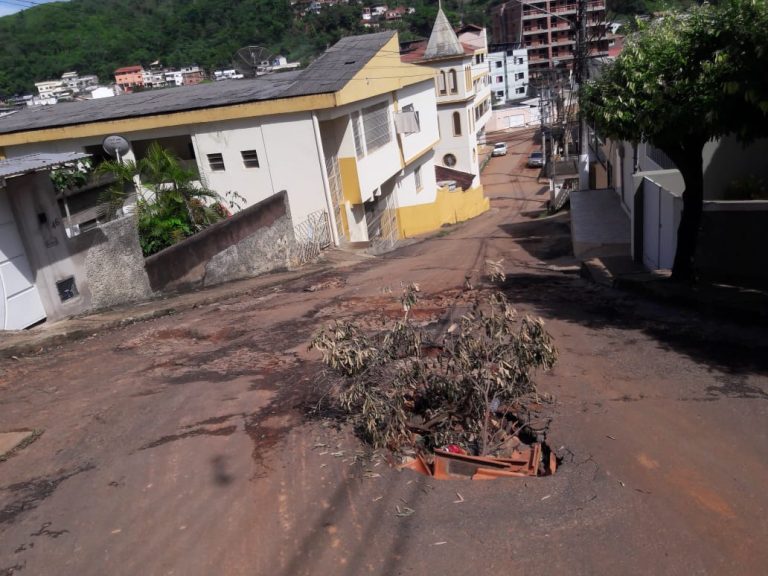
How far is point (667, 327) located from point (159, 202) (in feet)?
32.3

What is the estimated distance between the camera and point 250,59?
22469 mm

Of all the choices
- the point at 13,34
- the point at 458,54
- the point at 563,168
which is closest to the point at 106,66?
the point at 13,34

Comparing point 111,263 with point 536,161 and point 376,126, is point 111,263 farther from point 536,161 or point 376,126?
point 536,161

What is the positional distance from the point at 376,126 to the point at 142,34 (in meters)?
41.0

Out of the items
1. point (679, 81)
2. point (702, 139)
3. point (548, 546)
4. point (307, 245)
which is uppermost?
point (679, 81)

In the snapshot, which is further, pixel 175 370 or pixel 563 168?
pixel 563 168

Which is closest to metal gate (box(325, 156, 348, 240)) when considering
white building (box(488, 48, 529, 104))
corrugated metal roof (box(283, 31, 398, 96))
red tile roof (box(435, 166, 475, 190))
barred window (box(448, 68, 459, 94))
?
corrugated metal roof (box(283, 31, 398, 96))

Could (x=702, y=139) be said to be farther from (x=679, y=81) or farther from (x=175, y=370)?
(x=175, y=370)

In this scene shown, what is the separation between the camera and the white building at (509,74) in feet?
267

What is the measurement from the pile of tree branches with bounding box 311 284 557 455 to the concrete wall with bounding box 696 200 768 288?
20.7 feet

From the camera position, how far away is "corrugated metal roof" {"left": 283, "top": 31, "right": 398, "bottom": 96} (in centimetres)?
1689

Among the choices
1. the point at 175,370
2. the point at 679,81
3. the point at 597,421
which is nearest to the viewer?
the point at 597,421

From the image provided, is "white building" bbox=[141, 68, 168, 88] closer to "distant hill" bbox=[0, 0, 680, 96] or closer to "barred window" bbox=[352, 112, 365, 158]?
"distant hill" bbox=[0, 0, 680, 96]

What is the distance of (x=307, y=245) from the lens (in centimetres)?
1631
